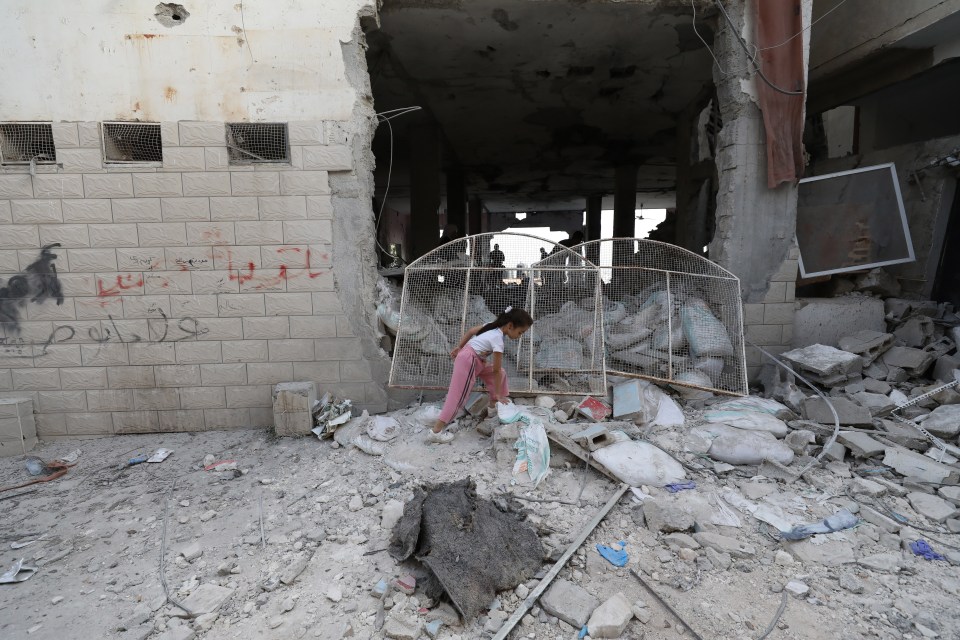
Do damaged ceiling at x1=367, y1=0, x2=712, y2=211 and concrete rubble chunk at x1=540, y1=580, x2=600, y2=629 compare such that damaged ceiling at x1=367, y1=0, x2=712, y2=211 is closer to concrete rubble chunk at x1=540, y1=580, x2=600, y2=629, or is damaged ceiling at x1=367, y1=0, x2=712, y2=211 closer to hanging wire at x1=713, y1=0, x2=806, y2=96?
hanging wire at x1=713, y1=0, x2=806, y2=96

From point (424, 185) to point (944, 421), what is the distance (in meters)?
8.12

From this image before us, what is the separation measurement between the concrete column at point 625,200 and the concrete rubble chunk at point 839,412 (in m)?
8.35

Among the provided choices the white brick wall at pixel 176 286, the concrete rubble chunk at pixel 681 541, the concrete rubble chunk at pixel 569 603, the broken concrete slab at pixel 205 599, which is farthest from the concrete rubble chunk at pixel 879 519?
the white brick wall at pixel 176 286

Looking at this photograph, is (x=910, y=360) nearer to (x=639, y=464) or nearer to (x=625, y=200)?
(x=639, y=464)

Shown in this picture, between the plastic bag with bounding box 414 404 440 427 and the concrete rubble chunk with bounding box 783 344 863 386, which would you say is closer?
the plastic bag with bounding box 414 404 440 427

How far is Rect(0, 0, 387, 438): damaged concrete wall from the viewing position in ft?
14.0

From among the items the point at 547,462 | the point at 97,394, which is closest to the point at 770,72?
the point at 547,462

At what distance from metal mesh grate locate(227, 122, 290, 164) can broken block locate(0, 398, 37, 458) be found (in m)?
2.99

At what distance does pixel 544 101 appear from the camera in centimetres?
798

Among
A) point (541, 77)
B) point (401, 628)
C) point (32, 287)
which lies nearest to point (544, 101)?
point (541, 77)

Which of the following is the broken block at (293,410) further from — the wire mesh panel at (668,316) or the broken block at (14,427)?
the wire mesh panel at (668,316)

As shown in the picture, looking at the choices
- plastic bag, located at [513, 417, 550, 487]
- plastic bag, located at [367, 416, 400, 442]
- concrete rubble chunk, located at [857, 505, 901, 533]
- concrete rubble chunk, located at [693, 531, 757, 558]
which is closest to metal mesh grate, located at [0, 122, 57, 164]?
plastic bag, located at [367, 416, 400, 442]

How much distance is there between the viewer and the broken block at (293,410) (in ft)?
14.3

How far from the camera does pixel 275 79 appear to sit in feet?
14.2
